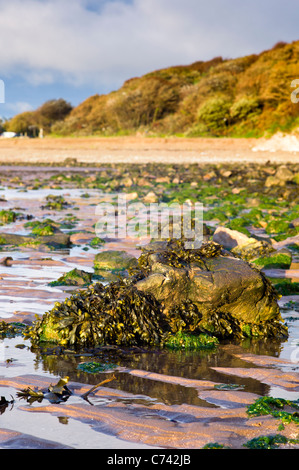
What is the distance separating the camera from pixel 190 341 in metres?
5.36

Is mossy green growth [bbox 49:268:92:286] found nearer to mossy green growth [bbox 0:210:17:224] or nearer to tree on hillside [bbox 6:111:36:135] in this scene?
mossy green growth [bbox 0:210:17:224]

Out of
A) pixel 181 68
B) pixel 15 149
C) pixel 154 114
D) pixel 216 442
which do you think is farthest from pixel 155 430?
pixel 181 68

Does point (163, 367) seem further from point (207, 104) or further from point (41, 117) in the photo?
point (41, 117)

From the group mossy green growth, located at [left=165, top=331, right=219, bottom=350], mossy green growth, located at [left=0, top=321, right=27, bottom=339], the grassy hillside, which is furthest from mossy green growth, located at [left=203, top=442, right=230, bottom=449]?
the grassy hillside

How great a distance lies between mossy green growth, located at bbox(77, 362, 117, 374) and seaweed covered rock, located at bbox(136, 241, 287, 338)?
97cm

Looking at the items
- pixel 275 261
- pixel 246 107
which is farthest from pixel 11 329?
pixel 246 107

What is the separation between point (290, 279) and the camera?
8047 mm

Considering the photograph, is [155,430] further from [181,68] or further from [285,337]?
[181,68]

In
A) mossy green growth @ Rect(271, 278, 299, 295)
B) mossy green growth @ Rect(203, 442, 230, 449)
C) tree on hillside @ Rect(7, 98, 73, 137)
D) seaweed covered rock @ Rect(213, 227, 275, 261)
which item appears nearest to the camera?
mossy green growth @ Rect(203, 442, 230, 449)

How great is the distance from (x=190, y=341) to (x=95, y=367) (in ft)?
3.56

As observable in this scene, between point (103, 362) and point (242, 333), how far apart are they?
62.0 inches

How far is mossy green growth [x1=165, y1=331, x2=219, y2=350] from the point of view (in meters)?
5.33

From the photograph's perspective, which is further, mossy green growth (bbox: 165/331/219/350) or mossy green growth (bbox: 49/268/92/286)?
mossy green growth (bbox: 49/268/92/286)

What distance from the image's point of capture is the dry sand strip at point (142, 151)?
36562mm
